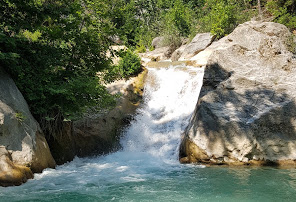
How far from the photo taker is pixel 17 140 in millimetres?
7527

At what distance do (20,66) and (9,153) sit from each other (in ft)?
8.22

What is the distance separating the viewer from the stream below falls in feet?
20.3

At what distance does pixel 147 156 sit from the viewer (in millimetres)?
11242

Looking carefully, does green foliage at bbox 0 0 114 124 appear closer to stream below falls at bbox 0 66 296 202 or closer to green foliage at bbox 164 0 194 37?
stream below falls at bbox 0 66 296 202

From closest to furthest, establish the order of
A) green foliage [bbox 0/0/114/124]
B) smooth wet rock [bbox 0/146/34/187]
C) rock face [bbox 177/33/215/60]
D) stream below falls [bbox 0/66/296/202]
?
stream below falls [bbox 0/66/296/202], smooth wet rock [bbox 0/146/34/187], green foliage [bbox 0/0/114/124], rock face [bbox 177/33/215/60]

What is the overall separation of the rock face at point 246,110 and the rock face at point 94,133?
3530 millimetres

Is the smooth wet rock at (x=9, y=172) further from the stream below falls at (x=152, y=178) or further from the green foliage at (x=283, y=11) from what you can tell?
the green foliage at (x=283, y=11)

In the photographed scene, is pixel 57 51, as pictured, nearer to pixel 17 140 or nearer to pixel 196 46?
pixel 17 140

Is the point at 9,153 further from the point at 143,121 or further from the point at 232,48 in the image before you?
the point at 232,48

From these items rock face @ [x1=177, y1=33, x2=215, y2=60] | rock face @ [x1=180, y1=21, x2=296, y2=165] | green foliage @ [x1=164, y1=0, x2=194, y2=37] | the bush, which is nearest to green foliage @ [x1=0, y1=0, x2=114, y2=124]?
rock face @ [x1=180, y1=21, x2=296, y2=165]

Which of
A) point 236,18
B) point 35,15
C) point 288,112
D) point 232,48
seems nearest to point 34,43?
point 35,15

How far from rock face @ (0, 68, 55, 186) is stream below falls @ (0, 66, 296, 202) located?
1.03 feet

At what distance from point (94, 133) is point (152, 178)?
4862mm

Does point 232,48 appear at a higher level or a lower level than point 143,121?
higher
